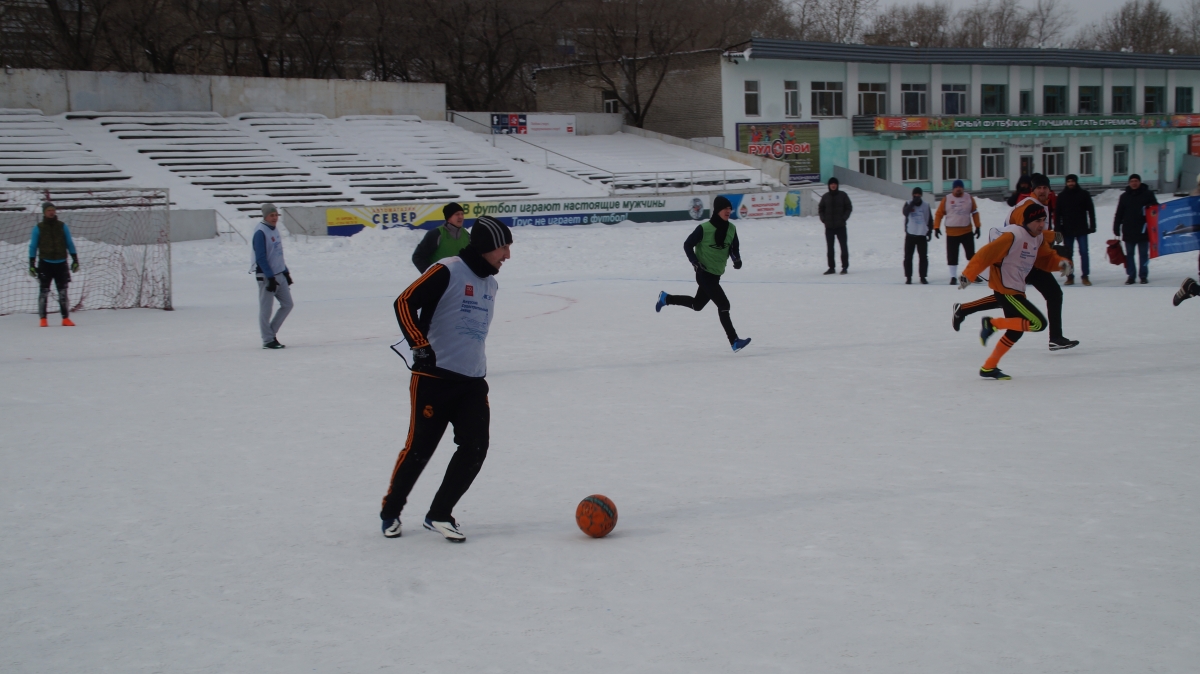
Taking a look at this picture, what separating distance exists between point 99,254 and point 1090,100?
54.0m

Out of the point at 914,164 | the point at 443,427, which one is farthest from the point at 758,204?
the point at 443,427

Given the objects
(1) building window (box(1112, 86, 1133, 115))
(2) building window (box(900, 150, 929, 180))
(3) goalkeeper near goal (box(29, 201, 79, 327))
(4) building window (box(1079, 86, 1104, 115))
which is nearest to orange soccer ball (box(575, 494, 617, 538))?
(3) goalkeeper near goal (box(29, 201, 79, 327))

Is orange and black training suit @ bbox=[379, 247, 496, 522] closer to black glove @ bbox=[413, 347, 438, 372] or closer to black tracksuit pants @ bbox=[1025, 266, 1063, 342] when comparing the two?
black glove @ bbox=[413, 347, 438, 372]

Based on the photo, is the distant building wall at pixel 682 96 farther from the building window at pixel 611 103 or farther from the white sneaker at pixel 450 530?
the white sneaker at pixel 450 530

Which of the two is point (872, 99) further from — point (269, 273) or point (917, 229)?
point (269, 273)

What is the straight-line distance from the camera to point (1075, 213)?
1540 centimetres

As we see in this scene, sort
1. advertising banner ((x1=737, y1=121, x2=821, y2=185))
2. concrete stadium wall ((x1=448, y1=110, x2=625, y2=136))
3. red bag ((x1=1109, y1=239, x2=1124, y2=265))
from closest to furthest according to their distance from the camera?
red bag ((x1=1109, y1=239, x2=1124, y2=265)) → concrete stadium wall ((x1=448, y1=110, x2=625, y2=136)) → advertising banner ((x1=737, y1=121, x2=821, y2=185))

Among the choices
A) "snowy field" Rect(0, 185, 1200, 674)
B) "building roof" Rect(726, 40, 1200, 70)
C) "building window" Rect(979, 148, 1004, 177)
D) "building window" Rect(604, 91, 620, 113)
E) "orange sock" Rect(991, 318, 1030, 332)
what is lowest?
"snowy field" Rect(0, 185, 1200, 674)

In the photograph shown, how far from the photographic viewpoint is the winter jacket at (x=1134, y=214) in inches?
598

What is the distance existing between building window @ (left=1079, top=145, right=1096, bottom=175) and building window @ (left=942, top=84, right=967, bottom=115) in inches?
330

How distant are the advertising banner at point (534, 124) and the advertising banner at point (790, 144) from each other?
25.9 feet

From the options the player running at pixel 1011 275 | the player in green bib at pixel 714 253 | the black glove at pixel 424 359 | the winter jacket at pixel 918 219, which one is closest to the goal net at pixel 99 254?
the player in green bib at pixel 714 253

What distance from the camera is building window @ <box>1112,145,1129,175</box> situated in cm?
5659

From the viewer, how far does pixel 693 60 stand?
46.8 m
